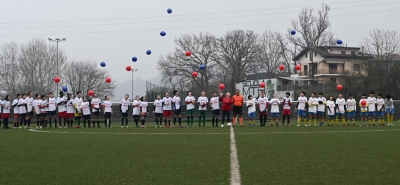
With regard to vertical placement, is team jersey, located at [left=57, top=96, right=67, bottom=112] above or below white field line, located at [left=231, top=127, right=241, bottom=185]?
above

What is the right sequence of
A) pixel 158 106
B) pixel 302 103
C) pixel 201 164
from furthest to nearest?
pixel 302 103
pixel 158 106
pixel 201 164

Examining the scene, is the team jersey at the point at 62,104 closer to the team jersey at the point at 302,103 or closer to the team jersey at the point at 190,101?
the team jersey at the point at 190,101

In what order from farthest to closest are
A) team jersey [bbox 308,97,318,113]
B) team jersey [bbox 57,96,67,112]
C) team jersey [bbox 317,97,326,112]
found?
team jersey [bbox 317,97,326,112], team jersey [bbox 308,97,318,113], team jersey [bbox 57,96,67,112]

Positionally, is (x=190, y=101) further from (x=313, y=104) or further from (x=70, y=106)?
(x=313, y=104)

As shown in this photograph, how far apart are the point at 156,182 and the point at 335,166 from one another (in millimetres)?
3201

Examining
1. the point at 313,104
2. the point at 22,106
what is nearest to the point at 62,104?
the point at 22,106

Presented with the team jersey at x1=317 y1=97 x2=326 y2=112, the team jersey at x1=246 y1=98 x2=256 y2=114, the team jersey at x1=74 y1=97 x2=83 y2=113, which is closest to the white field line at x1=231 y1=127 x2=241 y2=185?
the team jersey at x1=246 y1=98 x2=256 y2=114

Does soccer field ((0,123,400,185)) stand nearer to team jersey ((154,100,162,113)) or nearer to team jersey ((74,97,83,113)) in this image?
team jersey ((74,97,83,113))

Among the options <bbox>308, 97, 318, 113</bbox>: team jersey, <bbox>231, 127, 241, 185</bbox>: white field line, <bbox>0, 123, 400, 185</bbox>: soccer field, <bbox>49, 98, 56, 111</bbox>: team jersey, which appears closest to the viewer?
<bbox>231, 127, 241, 185</bbox>: white field line

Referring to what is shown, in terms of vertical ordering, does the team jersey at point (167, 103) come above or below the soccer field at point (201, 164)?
above

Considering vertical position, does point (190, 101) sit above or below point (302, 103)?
above

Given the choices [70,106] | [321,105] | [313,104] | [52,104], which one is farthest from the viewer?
[321,105]

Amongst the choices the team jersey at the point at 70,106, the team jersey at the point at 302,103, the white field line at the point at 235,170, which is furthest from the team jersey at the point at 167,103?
the white field line at the point at 235,170

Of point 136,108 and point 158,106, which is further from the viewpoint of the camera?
point 136,108
